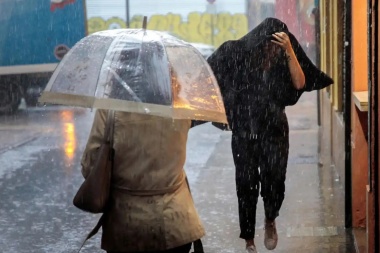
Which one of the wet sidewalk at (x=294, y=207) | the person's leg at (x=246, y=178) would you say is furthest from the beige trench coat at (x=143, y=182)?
the wet sidewalk at (x=294, y=207)

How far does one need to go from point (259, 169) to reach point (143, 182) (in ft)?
8.20

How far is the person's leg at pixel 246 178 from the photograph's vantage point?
6.32 metres

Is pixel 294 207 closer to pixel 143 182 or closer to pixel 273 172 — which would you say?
pixel 273 172

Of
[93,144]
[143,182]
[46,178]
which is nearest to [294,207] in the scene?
[46,178]

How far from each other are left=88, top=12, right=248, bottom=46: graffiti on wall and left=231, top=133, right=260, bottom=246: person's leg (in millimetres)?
24881

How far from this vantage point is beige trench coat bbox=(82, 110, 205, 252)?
4.04m

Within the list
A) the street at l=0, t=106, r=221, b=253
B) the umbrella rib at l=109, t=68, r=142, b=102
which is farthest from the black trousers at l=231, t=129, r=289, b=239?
the umbrella rib at l=109, t=68, r=142, b=102

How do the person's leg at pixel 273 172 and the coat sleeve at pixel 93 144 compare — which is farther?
the person's leg at pixel 273 172

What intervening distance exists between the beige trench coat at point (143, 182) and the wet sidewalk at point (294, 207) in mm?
3025

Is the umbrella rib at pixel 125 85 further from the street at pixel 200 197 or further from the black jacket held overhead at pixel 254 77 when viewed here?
the street at pixel 200 197

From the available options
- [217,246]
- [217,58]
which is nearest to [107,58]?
[217,58]

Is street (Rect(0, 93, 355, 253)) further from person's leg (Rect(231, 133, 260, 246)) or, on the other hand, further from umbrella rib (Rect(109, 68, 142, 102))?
umbrella rib (Rect(109, 68, 142, 102))

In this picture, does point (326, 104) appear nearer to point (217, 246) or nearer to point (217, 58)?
point (217, 246)

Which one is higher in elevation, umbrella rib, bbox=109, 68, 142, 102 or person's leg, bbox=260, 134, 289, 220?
umbrella rib, bbox=109, 68, 142, 102
